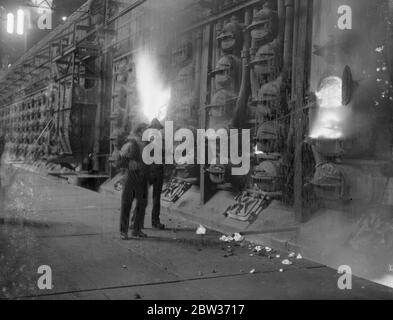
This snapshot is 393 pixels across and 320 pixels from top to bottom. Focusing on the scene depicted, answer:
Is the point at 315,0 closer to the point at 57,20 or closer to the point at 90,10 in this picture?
the point at 90,10

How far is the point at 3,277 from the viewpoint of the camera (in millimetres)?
4609

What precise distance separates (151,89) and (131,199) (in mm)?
5627

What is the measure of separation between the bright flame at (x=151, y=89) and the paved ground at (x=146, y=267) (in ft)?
13.2

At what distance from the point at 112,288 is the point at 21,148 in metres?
25.2

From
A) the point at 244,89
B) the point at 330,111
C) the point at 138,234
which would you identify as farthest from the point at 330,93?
the point at 138,234

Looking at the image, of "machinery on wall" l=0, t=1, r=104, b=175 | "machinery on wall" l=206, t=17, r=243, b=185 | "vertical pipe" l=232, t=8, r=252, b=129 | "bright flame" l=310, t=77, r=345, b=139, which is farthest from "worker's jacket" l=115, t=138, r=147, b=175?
"machinery on wall" l=0, t=1, r=104, b=175

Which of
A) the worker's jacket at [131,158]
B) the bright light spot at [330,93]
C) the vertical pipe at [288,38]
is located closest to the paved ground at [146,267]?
the worker's jacket at [131,158]

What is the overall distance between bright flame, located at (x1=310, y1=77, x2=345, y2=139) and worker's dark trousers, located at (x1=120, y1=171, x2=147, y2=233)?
9.12ft

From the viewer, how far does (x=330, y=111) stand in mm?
6059

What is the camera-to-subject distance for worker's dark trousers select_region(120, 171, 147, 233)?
22.0 ft

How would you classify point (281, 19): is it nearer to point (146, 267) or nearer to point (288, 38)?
point (288, 38)

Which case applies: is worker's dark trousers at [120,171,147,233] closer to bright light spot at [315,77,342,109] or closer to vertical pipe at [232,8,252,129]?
vertical pipe at [232,8,252,129]

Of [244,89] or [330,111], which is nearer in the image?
[330,111]

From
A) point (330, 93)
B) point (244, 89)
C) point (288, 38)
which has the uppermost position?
point (288, 38)
